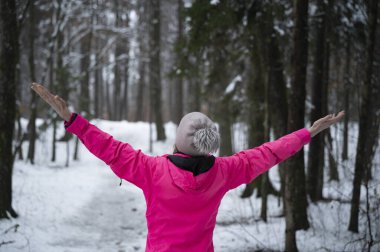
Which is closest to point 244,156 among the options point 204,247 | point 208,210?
point 208,210

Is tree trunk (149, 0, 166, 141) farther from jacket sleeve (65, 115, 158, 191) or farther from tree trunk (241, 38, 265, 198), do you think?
jacket sleeve (65, 115, 158, 191)

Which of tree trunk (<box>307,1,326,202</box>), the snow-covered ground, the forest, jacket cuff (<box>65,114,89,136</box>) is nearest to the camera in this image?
jacket cuff (<box>65,114,89,136</box>)

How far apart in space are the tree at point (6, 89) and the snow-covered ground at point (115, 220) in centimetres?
72

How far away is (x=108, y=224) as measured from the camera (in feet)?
28.0

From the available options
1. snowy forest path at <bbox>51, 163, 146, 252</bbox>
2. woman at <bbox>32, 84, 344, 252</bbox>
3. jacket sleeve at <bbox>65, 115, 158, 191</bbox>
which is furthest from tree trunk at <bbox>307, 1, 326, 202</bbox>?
jacket sleeve at <bbox>65, 115, 158, 191</bbox>

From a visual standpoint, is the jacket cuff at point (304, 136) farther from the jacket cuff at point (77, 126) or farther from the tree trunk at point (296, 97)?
the tree trunk at point (296, 97)

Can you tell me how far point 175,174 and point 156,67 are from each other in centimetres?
2009

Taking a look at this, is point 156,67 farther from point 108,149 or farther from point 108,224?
point 108,149

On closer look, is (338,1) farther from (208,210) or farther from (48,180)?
(48,180)

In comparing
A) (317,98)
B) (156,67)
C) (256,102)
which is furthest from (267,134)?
(156,67)

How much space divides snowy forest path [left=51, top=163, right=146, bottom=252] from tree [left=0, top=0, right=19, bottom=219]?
1.48 metres

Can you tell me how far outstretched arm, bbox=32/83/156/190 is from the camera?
2.52m

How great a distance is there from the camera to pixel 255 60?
1035 cm

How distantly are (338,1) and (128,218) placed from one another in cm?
749
